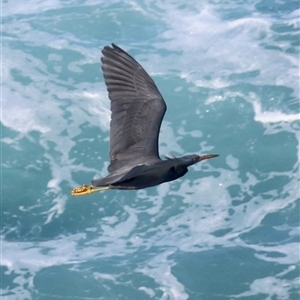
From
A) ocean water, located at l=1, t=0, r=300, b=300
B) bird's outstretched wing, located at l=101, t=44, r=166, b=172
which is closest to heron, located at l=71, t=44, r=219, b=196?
bird's outstretched wing, located at l=101, t=44, r=166, b=172

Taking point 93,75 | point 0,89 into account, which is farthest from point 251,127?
point 0,89

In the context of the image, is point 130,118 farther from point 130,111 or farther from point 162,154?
point 162,154

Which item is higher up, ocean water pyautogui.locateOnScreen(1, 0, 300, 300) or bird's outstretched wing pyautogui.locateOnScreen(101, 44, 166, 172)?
ocean water pyautogui.locateOnScreen(1, 0, 300, 300)

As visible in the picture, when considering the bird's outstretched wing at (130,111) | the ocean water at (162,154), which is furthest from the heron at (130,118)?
the ocean water at (162,154)

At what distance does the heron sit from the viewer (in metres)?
8.62

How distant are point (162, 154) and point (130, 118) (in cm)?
665

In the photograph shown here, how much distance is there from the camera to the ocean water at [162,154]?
13516 millimetres

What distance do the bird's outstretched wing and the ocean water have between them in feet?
15.1

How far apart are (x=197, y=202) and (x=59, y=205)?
2417 millimetres

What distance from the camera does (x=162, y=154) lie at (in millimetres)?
Result: 15711

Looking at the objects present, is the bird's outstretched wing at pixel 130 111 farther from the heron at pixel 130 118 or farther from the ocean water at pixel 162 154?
the ocean water at pixel 162 154

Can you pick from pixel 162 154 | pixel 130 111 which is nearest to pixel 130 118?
pixel 130 111

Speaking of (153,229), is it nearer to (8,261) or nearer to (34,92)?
(8,261)

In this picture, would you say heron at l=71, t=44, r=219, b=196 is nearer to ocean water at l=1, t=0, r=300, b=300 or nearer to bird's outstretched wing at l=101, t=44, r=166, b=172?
bird's outstretched wing at l=101, t=44, r=166, b=172
